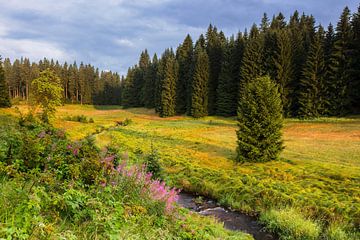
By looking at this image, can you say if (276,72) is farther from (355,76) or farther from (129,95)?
(129,95)

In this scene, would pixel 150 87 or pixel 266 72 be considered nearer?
pixel 266 72

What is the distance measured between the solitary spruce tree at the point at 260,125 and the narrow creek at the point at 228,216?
6.28 metres

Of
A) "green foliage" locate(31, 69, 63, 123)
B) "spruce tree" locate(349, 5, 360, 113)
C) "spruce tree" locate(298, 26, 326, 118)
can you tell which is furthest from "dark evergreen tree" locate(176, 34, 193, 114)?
"green foliage" locate(31, 69, 63, 123)

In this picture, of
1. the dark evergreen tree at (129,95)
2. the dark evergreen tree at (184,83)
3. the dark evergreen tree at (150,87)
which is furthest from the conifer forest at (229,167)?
the dark evergreen tree at (129,95)

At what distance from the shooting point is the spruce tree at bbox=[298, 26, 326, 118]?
44.9 metres

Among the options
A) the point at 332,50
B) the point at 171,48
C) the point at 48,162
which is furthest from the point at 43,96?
the point at 171,48

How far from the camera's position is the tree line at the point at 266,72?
1777 inches

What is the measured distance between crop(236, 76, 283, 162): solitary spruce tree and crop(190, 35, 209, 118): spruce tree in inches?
1610

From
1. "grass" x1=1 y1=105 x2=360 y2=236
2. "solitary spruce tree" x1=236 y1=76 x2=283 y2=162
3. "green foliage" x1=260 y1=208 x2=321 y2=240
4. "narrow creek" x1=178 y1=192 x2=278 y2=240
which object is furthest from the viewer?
"solitary spruce tree" x1=236 y1=76 x2=283 y2=162

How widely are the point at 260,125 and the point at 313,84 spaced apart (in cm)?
3271

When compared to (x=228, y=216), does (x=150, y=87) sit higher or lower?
higher

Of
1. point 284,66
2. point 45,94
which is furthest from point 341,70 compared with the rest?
point 45,94

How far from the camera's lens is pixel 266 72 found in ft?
175

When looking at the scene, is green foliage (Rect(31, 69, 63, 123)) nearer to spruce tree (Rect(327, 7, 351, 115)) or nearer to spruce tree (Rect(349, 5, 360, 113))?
spruce tree (Rect(327, 7, 351, 115))
